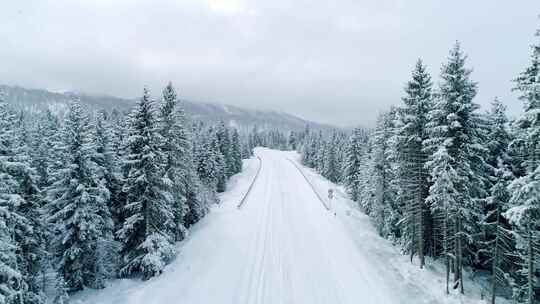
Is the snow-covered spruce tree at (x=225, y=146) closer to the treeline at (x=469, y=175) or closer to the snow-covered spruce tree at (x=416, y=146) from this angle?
the treeline at (x=469, y=175)

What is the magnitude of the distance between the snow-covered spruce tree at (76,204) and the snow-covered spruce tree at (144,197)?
6.24ft

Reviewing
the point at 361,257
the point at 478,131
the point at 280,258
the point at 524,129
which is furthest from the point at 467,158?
the point at 280,258

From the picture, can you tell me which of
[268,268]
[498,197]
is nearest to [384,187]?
[498,197]

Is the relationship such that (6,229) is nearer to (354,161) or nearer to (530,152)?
(530,152)

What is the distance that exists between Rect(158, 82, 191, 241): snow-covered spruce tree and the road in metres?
2.46

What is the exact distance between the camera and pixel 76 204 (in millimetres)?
20219

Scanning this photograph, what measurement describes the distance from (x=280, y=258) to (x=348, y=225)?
10.9 metres

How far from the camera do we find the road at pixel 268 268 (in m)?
18.3

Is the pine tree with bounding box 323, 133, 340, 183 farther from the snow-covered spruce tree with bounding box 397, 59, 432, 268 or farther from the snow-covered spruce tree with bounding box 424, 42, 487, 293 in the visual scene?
the snow-covered spruce tree with bounding box 424, 42, 487, 293

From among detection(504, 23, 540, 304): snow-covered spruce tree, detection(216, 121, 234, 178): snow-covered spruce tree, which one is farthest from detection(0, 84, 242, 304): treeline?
detection(216, 121, 234, 178): snow-covered spruce tree

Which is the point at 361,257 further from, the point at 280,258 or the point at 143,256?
the point at 143,256

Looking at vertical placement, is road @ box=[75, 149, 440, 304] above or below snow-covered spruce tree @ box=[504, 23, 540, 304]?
below

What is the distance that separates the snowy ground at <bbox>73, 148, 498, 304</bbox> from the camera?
18.4 metres

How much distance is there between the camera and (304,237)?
92.9ft
